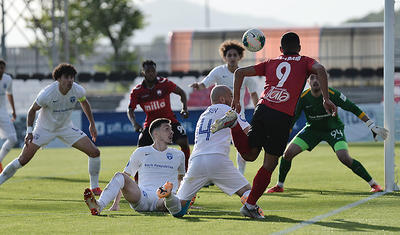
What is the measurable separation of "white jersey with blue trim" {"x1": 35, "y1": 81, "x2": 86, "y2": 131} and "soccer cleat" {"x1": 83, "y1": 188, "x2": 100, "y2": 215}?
3140mm

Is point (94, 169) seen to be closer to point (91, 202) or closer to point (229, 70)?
point (229, 70)

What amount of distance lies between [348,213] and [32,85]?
22916mm

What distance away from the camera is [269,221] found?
8625 millimetres

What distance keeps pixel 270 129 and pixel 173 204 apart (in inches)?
53.5

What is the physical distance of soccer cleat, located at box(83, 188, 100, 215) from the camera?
353 inches

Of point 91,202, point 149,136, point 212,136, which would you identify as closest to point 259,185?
point 212,136

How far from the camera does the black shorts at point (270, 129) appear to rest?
341 inches

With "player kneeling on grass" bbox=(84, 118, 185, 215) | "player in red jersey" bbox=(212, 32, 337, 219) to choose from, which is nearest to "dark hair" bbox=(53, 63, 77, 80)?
"player kneeling on grass" bbox=(84, 118, 185, 215)

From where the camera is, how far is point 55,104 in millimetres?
12023

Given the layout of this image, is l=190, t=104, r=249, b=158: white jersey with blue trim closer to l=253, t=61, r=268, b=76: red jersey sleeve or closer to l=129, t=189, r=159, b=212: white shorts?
l=253, t=61, r=268, b=76: red jersey sleeve

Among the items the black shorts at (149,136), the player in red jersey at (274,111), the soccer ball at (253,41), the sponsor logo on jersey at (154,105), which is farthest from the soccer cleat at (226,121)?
the sponsor logo on jersey at (154,105)

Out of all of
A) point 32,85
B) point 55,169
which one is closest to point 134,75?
point 32,85

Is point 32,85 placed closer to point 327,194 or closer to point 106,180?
point 106,180

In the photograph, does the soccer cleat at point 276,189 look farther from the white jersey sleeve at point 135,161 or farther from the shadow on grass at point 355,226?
the shadow on grass at point 355,226
